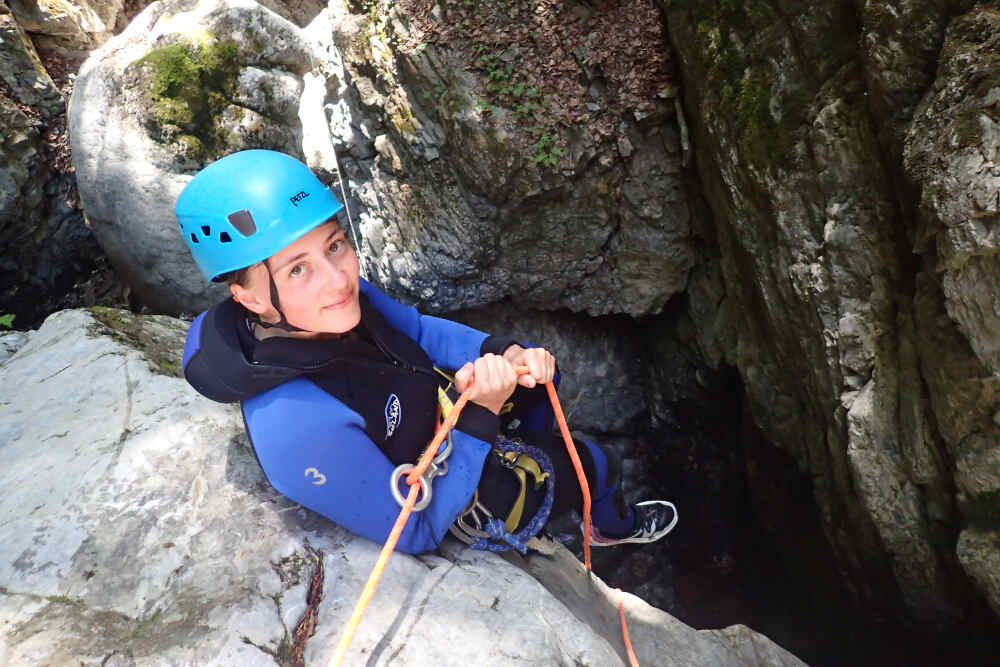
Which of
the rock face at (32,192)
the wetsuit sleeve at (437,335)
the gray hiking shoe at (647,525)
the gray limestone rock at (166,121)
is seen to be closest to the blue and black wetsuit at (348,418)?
the wetsuit sleeve at (437,335)

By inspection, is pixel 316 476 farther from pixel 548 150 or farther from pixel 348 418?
pixel 548 150

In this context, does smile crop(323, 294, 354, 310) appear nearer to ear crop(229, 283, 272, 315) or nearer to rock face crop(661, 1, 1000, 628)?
ear crop(229, 283, 272, 315)

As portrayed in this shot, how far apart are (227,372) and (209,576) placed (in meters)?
0.96

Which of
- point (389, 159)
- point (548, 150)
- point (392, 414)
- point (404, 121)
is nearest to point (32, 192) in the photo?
point (389, 159)

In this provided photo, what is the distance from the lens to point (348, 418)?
97.3 inches

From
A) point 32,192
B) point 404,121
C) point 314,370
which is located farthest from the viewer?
point 32,192

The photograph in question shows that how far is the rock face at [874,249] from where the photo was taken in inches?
93.7

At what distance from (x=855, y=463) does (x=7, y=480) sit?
467cm

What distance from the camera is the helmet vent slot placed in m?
2.42

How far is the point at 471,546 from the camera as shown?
3.02m

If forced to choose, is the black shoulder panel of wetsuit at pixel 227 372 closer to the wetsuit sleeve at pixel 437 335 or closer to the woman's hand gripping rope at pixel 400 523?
the woman's hand gripping rope at pixel 400 523

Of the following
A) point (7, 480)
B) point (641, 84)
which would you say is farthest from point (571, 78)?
point (7, 480)

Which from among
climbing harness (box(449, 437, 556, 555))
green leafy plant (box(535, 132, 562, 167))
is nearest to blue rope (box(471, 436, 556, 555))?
climbing harness (box(449, 437, 556, 555))

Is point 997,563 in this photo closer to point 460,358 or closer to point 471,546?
point 471,546
